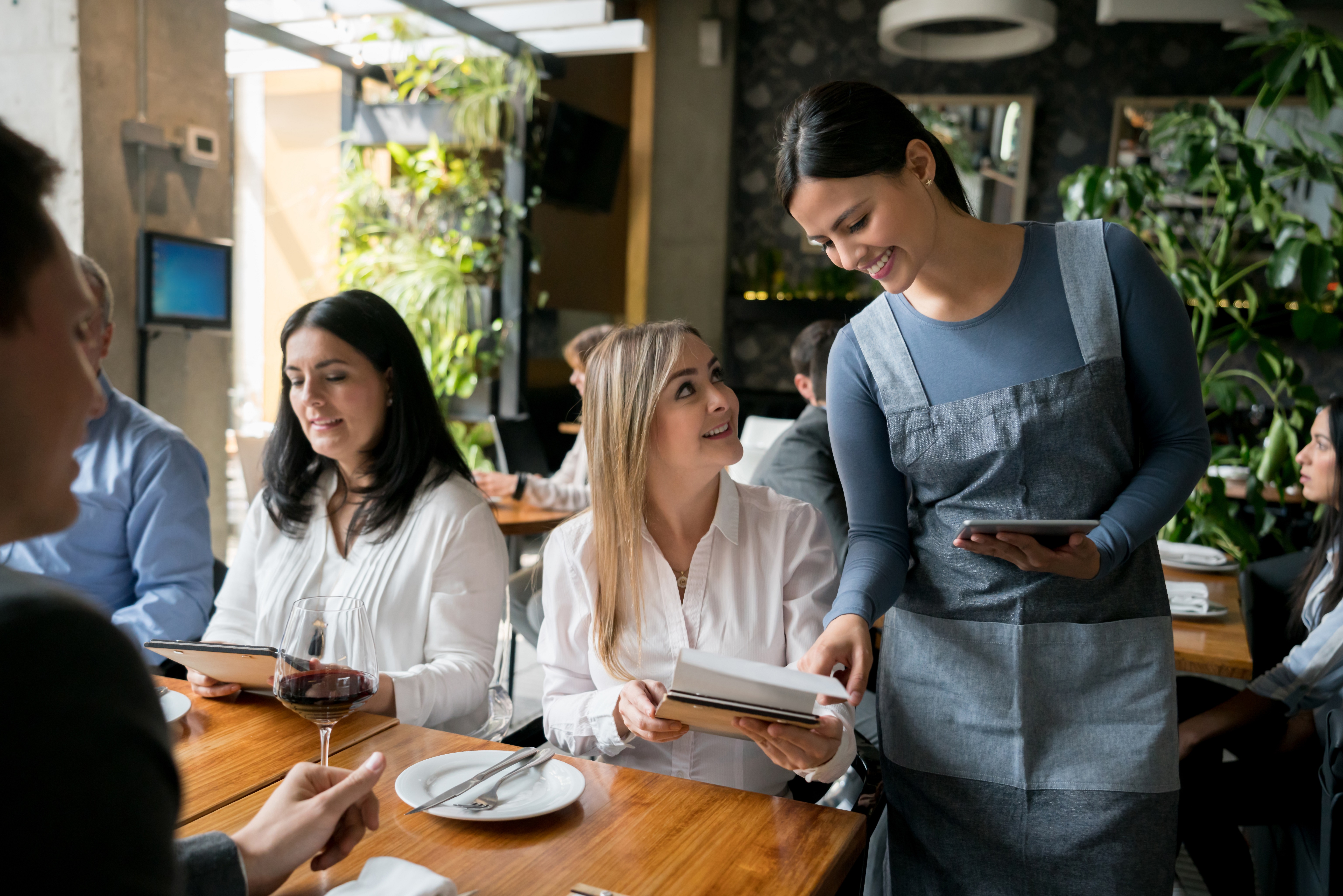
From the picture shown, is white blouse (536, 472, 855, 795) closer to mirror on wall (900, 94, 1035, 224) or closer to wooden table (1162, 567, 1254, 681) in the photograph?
wooden table (1162, 567, 1254, 681)

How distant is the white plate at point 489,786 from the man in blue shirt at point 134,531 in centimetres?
127

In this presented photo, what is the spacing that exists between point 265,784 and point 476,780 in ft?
0.96

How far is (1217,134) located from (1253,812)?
285 cm

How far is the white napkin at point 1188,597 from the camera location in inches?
100

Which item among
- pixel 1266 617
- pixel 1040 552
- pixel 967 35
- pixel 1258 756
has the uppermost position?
pixel 967 35

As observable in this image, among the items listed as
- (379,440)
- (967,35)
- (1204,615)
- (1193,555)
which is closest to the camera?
(379,440)

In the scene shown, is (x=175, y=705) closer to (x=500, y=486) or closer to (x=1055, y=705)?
(x=1055, y=705)

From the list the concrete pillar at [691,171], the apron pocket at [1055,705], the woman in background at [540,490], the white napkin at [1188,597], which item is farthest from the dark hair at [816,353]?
the concrete pillar at [691,171]

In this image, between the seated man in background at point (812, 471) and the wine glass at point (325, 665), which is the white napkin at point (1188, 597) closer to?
the seated man in background at point (812, 471)

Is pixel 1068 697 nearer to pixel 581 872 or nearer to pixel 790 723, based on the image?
pixel 790 723

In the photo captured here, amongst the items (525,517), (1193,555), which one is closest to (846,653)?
(1193,555)

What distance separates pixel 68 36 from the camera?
3.67 m

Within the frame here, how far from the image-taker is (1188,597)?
266cm

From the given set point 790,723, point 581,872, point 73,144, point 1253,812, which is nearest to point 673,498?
point 790,723
